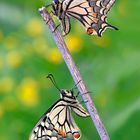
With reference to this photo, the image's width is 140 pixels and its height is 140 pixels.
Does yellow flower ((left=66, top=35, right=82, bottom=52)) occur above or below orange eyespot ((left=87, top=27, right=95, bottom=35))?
above

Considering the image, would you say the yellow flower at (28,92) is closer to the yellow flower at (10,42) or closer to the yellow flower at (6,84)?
the yellow flower at (6,84)

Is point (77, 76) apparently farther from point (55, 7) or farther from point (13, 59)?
point (13, 59)

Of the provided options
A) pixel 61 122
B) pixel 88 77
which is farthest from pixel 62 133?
pixel 88 77

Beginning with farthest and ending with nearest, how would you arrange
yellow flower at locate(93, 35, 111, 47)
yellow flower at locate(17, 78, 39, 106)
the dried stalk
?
yellow flower at locate(93, 35, 111, 47), yellow flower at locate(17, 78, 39, 106), the dried stalk

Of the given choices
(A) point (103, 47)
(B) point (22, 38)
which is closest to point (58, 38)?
(A) point (103, 47)

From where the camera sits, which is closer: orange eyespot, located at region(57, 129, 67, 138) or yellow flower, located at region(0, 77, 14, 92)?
orange eyespot, located at region(57, 129, 67, 138)

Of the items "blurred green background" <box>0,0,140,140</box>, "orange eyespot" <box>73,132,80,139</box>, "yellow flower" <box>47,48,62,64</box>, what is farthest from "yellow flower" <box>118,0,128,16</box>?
"orange eyespot" <box>73,132,80,139</box>

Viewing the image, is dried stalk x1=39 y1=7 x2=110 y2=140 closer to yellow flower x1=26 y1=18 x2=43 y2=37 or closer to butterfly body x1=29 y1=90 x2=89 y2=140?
butterfly body x1=29 y1=90 x2=89 y2=140
